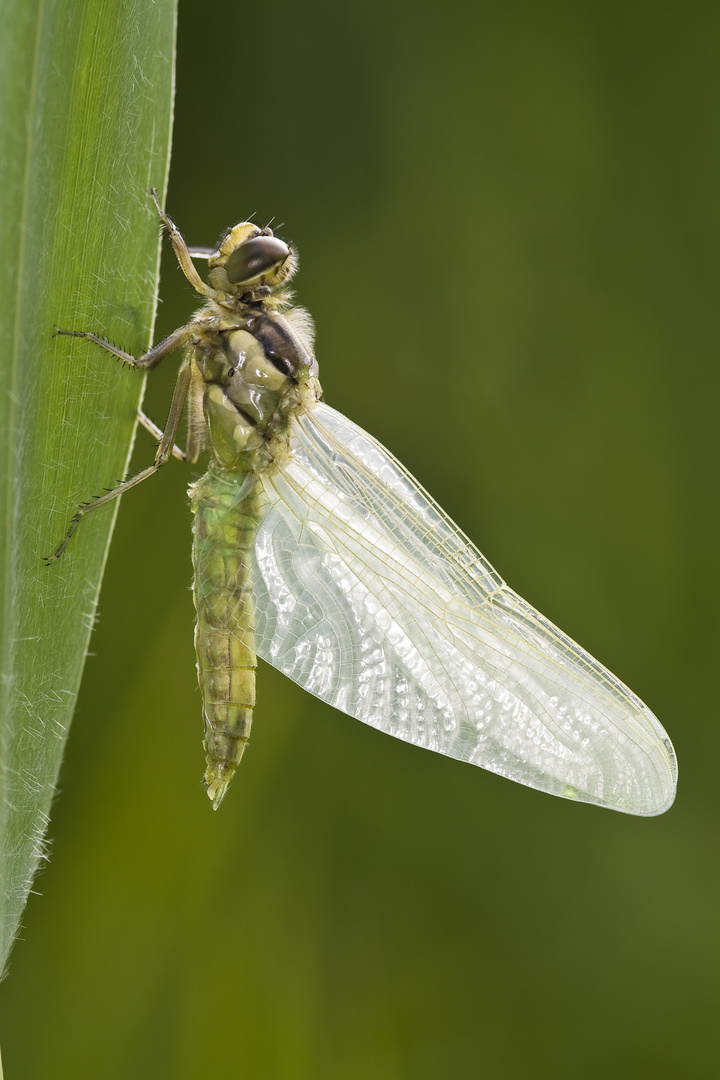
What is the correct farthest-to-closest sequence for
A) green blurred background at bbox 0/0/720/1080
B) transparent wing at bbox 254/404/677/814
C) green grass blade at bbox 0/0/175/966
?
green blurred background at bbox 0/0/720/1080 → transparent wing at bbox 254/404/677/814 → green grass blade at bbox 0/0/175/966

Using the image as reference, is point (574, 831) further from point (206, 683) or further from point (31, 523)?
point (31, 523)

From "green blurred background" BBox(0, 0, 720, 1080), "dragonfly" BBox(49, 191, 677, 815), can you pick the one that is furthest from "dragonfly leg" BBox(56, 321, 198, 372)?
"green blurred background" BBox(0, 0, 720, 1080)

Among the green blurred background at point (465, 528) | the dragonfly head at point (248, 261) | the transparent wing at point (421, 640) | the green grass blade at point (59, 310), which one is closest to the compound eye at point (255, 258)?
the dragonfly head at point (248, 261)

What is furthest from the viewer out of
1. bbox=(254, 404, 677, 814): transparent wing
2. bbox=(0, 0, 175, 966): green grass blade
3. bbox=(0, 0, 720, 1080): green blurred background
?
bbox=(0, 0, 720, 1080): green blurred background

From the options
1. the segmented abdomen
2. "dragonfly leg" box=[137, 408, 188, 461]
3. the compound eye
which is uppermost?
the compound eye

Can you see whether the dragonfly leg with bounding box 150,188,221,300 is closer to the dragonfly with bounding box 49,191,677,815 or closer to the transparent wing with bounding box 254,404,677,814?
the dragonfly with bounding box 49,191,677,815

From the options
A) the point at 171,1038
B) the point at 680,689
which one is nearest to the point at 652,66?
the point at 680,689

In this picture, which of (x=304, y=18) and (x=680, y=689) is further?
(x=680, y=689)
